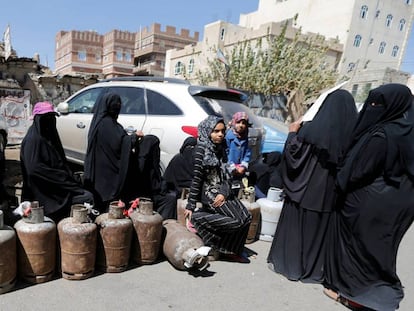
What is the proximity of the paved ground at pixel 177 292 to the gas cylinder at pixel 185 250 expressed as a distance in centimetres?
13

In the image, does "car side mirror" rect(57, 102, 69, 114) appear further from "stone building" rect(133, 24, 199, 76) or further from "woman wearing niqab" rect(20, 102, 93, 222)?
"stone building" rect(133, 24, 199, 76)

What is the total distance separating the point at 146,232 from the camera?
2.93m

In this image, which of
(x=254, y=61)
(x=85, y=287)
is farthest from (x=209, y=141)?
(x=254, y=61)

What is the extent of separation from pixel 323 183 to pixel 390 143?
727 mm

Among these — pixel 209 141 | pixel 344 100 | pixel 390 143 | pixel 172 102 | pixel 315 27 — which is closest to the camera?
pixel 390 143

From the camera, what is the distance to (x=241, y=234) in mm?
3273

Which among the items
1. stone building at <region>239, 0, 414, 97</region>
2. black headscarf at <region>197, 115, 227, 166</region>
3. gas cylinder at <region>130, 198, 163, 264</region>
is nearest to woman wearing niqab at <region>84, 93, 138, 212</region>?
gas cylinder at <region>130, 198, 163, 264</region>

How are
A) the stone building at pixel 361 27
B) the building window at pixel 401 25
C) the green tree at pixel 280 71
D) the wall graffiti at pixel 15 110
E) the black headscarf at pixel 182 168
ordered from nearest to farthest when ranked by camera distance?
the black headscarf at pixel 182 168
the wall graffiti at pixel 15 110
the green tree at pixel 280 71
the stone building at pixel 361 27
the building window at pixel 401 25

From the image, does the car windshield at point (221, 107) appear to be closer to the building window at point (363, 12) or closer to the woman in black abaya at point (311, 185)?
the woman in black abaya at point (311, 185)

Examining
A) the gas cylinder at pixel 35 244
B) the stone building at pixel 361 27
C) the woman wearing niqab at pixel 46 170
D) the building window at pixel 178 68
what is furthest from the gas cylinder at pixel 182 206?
the building window at pixel 178 68

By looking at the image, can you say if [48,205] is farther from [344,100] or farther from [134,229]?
[344,100]

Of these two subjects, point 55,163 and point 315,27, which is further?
point 315,27

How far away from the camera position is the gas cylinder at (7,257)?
226cm

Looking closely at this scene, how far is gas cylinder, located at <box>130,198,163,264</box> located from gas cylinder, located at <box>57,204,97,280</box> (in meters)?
0.43
